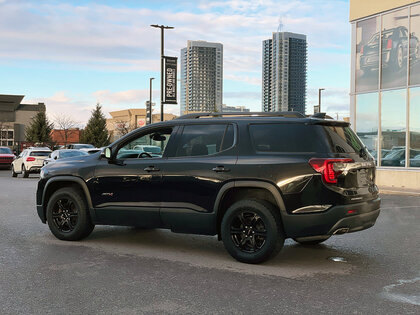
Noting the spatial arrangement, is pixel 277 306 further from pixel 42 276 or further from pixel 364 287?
pixel 42 276

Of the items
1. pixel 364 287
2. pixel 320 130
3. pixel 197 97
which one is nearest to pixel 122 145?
pixel 320 130

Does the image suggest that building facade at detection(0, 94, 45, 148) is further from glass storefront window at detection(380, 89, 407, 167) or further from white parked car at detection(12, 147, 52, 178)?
glass storefront window at detection(380, 89, 407, 167)

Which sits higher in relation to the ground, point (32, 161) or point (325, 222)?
point (32, 161)

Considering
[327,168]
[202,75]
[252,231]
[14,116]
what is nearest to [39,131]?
[14,116]

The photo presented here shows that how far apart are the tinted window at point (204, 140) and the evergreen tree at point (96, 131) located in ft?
192

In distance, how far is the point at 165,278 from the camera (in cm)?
511

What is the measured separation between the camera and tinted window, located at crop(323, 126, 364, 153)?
570 centimetres

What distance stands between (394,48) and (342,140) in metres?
15.3

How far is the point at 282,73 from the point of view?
113 m

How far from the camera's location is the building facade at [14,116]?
6725 centimetres

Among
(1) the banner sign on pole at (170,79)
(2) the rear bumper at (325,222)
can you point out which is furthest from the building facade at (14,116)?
(2) the rear bumper at (325,222)

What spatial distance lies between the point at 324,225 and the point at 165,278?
6.34 feet

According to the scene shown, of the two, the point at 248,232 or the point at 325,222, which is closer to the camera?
the point at 325,222

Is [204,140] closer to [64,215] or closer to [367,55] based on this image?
[64,215]
